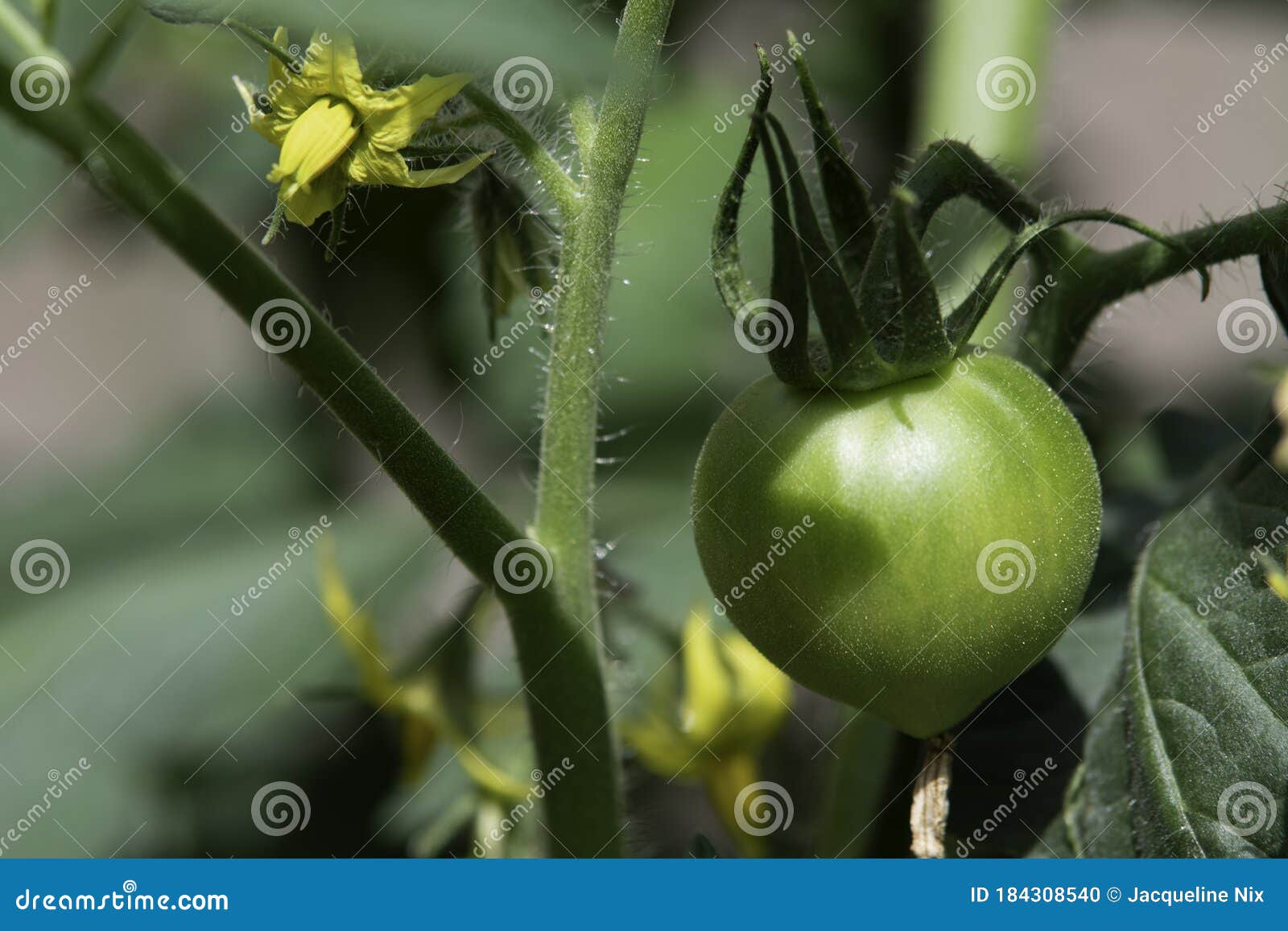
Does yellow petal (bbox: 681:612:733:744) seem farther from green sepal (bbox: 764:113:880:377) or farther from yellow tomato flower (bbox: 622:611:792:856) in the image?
green sepal (bbox: 764:113:880:377)

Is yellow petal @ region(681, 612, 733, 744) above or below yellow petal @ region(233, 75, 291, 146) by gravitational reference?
below

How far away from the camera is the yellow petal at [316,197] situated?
65cm

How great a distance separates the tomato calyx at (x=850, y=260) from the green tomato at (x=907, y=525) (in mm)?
20

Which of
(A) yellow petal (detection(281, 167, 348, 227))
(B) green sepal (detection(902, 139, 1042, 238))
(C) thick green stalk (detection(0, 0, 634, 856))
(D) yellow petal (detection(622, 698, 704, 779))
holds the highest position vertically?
(B) green sepal (detection(902, 139, 1042, 238))

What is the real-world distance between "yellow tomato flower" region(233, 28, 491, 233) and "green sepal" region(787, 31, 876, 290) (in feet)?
0.55

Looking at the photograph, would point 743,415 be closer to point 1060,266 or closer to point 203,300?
point 1060,266

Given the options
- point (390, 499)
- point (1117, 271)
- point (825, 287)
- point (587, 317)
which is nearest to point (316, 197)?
point (587, 317)

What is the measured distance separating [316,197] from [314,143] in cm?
3

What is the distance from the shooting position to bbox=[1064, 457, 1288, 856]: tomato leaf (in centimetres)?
71

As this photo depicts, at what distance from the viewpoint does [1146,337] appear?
223 cm

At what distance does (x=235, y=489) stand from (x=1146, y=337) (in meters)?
1.51

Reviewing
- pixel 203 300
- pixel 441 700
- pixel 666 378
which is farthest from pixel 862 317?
pixel 203 300

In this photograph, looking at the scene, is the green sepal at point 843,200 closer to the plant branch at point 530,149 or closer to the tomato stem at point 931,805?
the plant branch at point 530,149

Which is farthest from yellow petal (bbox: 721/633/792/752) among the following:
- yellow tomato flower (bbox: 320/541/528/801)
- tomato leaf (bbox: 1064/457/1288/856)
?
tomato leaf (bbox: 1064/457/1288/856)
